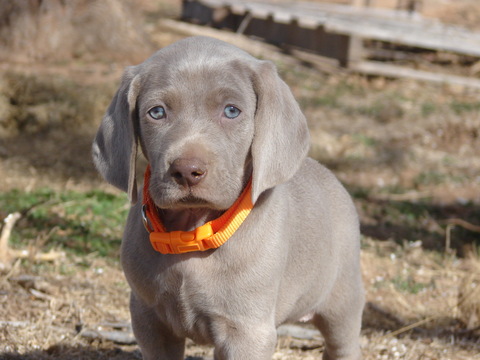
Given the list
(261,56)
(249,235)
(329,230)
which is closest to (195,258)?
(249,235)

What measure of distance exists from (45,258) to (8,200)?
143cm

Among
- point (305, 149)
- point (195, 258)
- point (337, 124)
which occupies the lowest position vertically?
point (337, 124)

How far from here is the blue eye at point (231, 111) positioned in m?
2.96

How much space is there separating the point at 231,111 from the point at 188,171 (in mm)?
402

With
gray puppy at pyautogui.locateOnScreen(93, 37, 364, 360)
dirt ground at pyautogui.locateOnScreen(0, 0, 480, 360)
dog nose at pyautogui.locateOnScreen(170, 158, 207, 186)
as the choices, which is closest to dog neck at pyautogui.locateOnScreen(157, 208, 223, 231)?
gray puppy at pyautogui.locateOnScreen(93, 37, 364, 360)

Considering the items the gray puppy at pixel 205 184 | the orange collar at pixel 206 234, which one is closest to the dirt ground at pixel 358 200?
the gray puppy at pixel 205 184

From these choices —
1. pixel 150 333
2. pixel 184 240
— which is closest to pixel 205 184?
pixel 184 240

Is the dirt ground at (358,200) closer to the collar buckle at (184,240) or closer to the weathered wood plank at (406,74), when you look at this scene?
the weathered wood plank at (406,74)

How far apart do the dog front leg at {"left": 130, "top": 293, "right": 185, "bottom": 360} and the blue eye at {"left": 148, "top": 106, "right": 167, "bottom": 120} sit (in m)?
0.86

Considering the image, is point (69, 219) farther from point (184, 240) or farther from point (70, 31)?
point (70, 31)

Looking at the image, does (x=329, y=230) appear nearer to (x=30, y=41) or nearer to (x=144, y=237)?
(x=144, y=237)

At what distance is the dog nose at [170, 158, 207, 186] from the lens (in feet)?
8.89

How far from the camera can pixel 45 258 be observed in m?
5.38

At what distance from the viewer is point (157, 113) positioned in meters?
2.96
